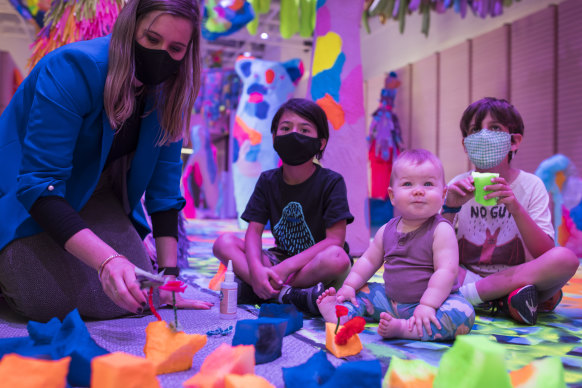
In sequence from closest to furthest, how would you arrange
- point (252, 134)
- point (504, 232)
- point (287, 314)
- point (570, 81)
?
point (287, 314)
point (504, 232)
point (570, 81)
point (252, 134)

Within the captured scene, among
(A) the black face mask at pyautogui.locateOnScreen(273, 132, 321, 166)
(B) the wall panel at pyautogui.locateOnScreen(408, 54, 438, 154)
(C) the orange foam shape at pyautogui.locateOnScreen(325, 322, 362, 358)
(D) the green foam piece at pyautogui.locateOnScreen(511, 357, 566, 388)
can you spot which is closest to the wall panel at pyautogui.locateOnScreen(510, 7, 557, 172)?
(B) the wall panel at pyautogui.locateOnScreen(408, 54, 438, 154)

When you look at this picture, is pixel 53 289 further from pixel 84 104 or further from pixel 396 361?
pixel 396 361

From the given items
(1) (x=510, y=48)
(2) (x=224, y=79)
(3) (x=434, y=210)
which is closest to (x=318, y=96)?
(3) (x=434, y=210)

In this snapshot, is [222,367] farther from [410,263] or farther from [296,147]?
[296,147]

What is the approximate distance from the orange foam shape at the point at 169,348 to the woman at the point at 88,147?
0.51 ft

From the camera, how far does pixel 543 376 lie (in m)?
0.76

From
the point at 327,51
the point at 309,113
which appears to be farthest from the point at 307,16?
the point at 309,113

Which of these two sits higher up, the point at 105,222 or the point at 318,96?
the point at 318,96

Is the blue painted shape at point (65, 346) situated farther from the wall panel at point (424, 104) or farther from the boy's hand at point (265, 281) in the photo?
the wall panel at point (424, 104)

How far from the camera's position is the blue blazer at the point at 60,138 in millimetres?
1219

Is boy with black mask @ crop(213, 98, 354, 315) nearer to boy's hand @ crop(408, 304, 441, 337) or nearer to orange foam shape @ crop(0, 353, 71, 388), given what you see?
boy's hand @ crop(408, 304, 441, 337)

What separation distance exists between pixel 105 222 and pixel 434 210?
1.08m

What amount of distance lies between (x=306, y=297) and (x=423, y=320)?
436mm

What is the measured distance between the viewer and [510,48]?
531 centimetres
